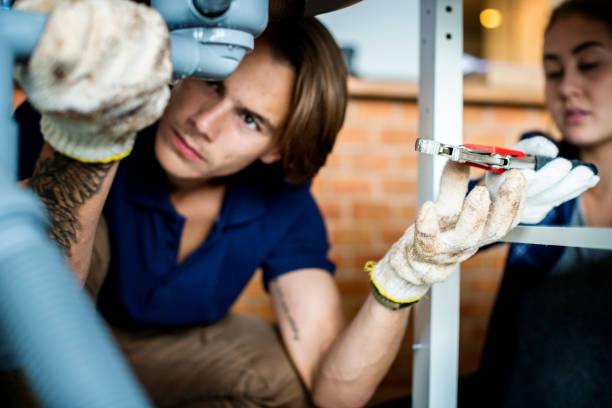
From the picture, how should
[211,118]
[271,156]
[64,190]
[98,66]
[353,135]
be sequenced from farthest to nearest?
1. [353,135]
2. [271,156]
3. [211,118]
4. [64,190]
5. [98,66]

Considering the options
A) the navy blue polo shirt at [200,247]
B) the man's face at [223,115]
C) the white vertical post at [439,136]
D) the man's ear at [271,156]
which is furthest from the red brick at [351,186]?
the white vertical post at [439,136]

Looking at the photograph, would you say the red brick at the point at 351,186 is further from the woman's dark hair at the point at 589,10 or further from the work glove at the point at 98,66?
the work glove at the point at 98,66

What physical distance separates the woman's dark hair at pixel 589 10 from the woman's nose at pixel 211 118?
0.74m

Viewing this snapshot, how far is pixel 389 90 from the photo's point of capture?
5.31 ft

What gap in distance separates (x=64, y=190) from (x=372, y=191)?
1.25 metres

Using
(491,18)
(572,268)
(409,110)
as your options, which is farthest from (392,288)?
(491,18)

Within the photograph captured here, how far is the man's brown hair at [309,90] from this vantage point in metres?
0.82

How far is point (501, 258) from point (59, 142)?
171 cm

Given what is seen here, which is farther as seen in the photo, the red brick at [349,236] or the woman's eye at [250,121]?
the red brick at [349,236]

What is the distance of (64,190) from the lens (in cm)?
56

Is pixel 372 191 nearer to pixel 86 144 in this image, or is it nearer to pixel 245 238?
pixel 245 238

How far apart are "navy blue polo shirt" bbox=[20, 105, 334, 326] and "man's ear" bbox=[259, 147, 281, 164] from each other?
61 millimetres

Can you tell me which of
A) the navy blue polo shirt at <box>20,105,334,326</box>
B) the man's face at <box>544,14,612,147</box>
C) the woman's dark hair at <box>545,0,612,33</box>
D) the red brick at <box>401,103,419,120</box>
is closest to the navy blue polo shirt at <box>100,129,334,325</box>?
the navy blue polo shirt at <box>20,105,334,326</box>

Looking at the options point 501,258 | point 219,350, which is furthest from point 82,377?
point 501,258
